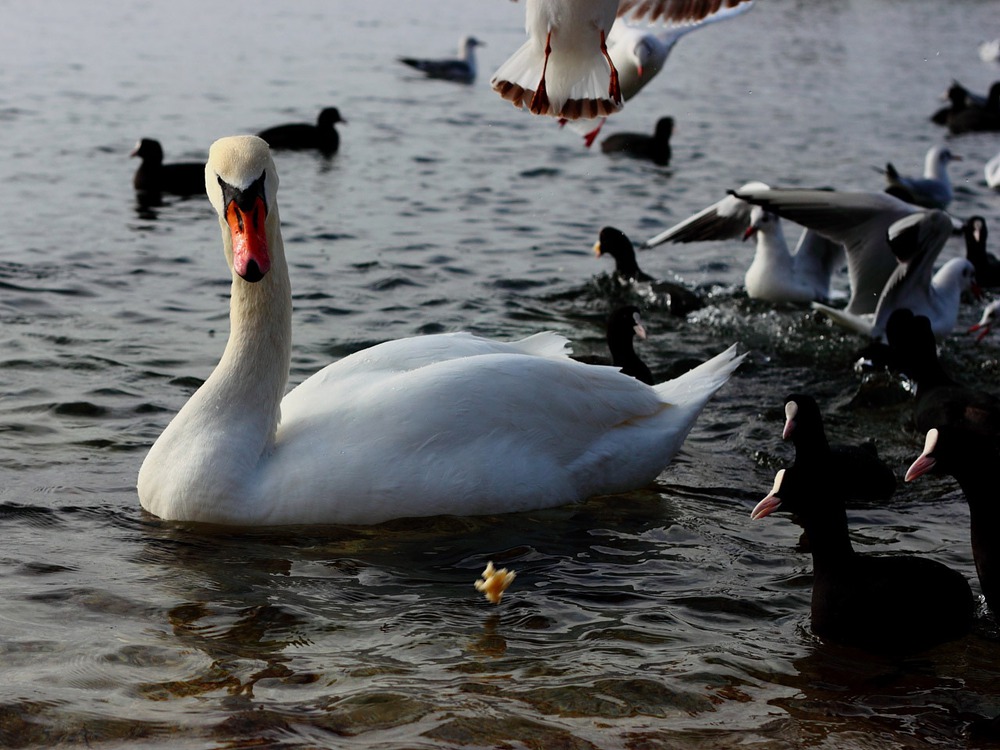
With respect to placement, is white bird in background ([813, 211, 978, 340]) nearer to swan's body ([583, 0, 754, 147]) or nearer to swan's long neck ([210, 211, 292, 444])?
swan's body ([583, 0, 754, 147])

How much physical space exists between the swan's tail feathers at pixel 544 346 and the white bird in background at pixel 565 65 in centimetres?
124

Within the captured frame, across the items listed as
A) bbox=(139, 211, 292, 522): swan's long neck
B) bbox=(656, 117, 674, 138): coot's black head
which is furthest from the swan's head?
bbox=(656, 117, 674, 138): coot's black head

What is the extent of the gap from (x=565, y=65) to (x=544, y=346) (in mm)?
1676

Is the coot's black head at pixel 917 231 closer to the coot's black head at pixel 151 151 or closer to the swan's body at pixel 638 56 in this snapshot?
the swan's body at pixel 638 56

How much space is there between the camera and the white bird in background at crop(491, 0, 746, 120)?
800cm

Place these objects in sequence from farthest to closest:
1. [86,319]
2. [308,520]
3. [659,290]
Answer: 1. [659,290]
2. [86,319]
3. [308,520]

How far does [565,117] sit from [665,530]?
2455 mm

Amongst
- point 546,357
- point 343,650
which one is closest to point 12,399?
point 546,357

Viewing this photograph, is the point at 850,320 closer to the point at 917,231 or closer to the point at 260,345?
the point at 917,231

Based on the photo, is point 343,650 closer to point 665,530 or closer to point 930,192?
point 665,530

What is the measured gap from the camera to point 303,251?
13117mm

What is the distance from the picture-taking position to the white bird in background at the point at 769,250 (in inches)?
483

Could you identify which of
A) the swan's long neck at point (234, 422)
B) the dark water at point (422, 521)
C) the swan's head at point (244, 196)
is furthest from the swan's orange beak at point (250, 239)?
the dark water at point (422, 521)

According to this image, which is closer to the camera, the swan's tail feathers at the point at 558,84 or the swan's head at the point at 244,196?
the swan's head at the point at 244,196
